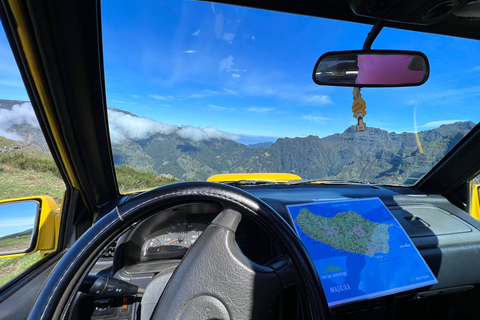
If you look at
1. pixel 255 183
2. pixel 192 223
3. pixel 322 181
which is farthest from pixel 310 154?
pixel 192 223

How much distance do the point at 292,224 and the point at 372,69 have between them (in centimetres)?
148

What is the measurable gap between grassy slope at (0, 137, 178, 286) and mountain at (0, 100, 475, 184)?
0.59 meters

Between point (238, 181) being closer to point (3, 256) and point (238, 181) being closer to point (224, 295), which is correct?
point (224, 295)

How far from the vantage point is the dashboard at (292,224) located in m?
1.68

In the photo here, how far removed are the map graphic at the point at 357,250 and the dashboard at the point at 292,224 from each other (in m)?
0.17

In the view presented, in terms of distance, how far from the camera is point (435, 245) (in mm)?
2338

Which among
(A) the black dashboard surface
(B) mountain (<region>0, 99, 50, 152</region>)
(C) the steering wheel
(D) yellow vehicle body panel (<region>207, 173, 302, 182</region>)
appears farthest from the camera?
(D) yellow vehicle body panel (<region>207, 173, 302, 182</region>)

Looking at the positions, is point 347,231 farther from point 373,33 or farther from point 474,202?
point 474,202

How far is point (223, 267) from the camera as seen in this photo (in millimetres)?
1109

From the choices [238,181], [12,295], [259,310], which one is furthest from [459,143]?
[12,295]

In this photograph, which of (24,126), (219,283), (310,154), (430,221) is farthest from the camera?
(310,154)

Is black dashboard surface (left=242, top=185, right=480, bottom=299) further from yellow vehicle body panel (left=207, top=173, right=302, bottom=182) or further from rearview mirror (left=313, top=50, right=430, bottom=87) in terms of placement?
rearview mirror (left=313, top=50, right=430, bottom=87)

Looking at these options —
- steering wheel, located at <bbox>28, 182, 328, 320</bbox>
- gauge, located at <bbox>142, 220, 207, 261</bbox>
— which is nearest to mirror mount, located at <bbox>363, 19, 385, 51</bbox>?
steering wheel, located at <bbox>28, 182, 328, 320</bbox>

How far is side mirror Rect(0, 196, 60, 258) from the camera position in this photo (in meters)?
1.79
